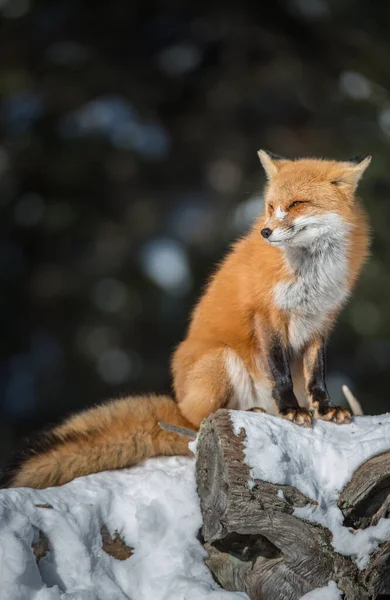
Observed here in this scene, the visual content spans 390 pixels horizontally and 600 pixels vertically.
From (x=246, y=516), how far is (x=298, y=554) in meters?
0.25

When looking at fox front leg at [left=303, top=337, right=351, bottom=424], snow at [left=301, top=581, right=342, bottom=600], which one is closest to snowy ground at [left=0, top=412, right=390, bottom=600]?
snow at [left=301, top=581, right=342, bottom=600]

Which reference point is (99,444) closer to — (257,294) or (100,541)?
(100,541)

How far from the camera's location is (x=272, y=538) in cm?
264

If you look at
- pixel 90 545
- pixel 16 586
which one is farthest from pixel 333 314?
pixel 16 586

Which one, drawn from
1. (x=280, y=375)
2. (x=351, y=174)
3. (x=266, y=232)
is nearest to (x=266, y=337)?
(x=280, y=375)

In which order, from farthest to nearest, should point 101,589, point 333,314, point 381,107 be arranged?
point 381,107 → point 333,314 → point 101,589

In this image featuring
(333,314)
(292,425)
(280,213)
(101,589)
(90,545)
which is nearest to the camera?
(101,589)

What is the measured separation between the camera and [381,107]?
7.38 meters

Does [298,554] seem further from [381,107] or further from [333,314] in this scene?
[381,107]

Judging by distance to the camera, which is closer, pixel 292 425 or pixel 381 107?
pixel 292 425

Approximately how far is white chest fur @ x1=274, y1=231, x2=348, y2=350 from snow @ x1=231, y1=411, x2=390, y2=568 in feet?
2.21

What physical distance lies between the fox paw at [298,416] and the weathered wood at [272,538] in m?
0.36

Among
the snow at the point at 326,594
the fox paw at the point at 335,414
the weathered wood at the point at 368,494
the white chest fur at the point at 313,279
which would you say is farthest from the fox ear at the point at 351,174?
the snow at the point at 326,594

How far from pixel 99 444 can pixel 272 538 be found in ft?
3.23
